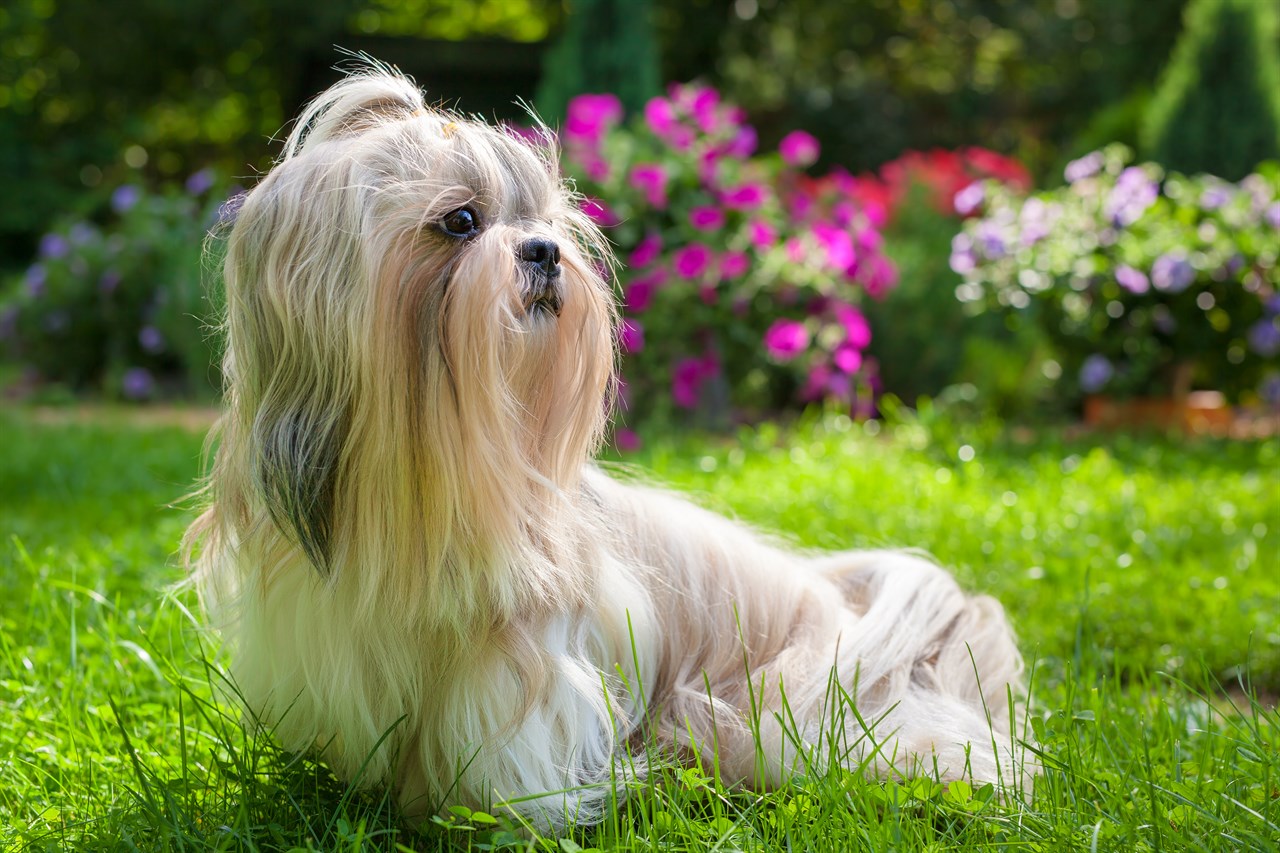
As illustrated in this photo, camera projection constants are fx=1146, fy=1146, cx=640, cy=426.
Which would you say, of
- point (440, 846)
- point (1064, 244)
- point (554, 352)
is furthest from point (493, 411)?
point (1064, 244)

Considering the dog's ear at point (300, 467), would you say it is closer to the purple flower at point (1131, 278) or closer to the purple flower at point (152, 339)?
the purple flower at point (1131, 278)

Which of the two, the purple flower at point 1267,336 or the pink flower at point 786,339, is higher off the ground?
the purple flower at point 1267,336

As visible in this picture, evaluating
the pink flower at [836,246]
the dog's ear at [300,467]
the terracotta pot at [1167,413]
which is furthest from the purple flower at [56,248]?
the dog's ear at [300,467]

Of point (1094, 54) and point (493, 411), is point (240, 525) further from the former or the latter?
point (1094, 54)

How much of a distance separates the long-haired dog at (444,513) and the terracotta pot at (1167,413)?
179 inches

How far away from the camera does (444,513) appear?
187cm

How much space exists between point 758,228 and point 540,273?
4.16m

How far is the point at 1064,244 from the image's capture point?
19.8 feet

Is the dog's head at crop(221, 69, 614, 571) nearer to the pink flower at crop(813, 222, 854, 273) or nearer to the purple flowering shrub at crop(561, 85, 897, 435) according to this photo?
the purple flowering shrub at crop(561, 85, 897, 435)

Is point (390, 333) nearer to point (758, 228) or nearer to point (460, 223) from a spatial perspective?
point (460, 223)

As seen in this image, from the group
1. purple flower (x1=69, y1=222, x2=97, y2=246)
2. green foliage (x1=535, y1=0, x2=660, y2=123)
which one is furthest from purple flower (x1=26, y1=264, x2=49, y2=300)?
green foliage (x1=535, y1=0, x2=660, y2=123)

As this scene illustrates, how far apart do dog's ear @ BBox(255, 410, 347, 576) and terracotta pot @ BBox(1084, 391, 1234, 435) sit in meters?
5.39

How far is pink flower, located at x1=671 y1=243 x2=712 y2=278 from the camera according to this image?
18.8ft

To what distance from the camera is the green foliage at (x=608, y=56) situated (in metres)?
10.1
